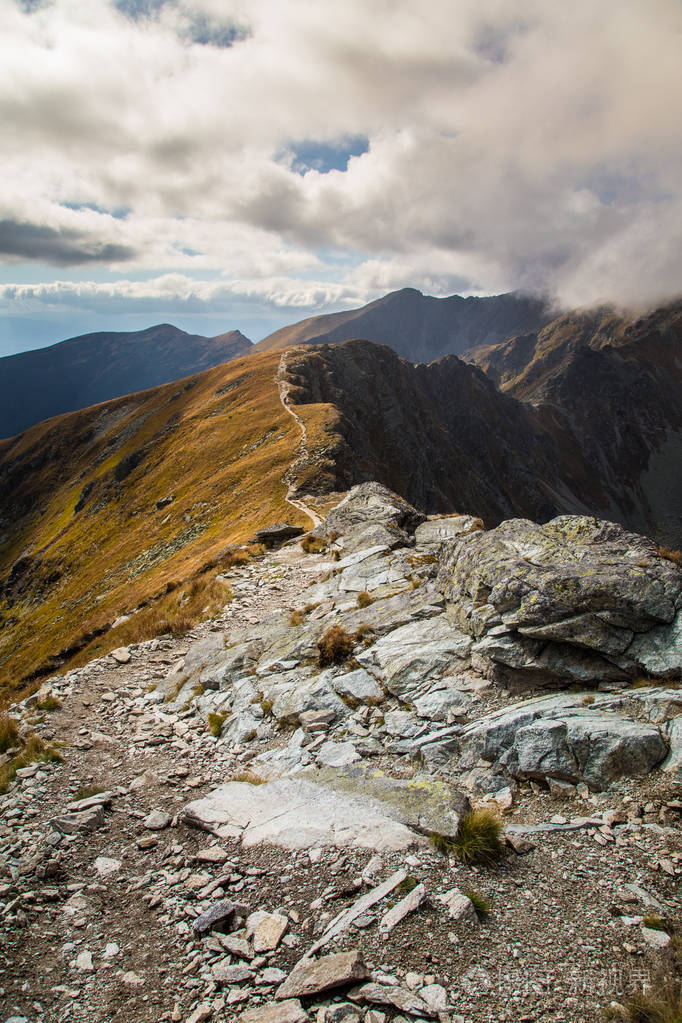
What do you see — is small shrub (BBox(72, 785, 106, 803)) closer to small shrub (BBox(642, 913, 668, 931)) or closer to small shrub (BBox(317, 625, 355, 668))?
small shrub (BBox(317, 625, 355, 668))

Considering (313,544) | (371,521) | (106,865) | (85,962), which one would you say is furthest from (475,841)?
(313,544)

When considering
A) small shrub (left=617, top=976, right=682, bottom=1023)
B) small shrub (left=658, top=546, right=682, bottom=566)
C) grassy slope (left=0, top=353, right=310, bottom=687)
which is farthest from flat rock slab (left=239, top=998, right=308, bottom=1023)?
grassy slope (left=0, top=353, right=310, bottom=687)

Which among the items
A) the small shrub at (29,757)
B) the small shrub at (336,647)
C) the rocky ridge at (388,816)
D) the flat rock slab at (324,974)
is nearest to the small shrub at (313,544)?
the rocky ridge at (388,816)

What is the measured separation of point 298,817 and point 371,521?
55.1 ft

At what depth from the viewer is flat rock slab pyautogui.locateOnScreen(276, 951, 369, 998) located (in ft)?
17.3

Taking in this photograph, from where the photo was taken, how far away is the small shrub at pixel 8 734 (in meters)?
11.8

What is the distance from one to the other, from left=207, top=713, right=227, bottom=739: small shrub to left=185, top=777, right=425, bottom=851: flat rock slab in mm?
2687

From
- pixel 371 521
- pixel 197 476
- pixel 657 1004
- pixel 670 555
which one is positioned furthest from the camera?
pixel 197 476

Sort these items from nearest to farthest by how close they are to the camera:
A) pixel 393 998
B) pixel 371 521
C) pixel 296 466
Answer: pixel 393 998
pixel 371 521
pixel 296 466

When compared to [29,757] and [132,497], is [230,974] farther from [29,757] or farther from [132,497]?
[132,497]

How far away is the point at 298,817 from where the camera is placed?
8.45 m

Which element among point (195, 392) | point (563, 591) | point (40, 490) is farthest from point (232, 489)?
point (40, 490)

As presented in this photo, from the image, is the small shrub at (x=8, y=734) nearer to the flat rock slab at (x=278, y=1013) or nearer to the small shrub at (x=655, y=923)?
the flat rock slab at (x=278, y=1013)

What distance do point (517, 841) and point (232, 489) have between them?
53817mm
